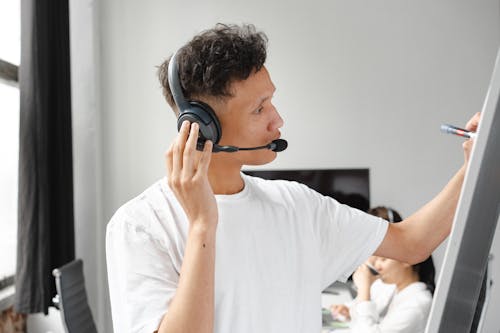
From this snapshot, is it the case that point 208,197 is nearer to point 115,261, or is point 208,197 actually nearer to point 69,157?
point 115,261

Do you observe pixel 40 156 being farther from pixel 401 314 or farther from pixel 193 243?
pixel 193 243

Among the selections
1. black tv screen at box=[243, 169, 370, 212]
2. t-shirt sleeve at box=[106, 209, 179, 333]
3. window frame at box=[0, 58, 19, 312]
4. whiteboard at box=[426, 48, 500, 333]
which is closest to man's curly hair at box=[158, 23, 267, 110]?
t-shirt sleeve at box=[106, 209, 179, 333]

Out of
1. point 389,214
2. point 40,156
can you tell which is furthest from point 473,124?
point 40,156

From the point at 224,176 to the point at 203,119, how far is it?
0.49ft

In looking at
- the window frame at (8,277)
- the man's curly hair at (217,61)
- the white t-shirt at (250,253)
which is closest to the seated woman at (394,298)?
the white t-shirt at (250,253)

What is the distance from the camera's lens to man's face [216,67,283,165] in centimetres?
108

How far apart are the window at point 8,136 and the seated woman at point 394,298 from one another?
6.02ft

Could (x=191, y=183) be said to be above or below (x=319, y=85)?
below

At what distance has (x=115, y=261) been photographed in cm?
95

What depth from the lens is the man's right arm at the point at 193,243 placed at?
848 millimetres

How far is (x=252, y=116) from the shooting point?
1.09 m

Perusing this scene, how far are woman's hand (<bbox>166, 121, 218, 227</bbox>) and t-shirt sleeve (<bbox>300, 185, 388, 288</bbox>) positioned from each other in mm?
333

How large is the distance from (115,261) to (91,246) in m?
2.73

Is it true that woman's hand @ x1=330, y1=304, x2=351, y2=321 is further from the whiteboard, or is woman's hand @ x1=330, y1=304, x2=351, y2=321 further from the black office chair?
the whiteboard
